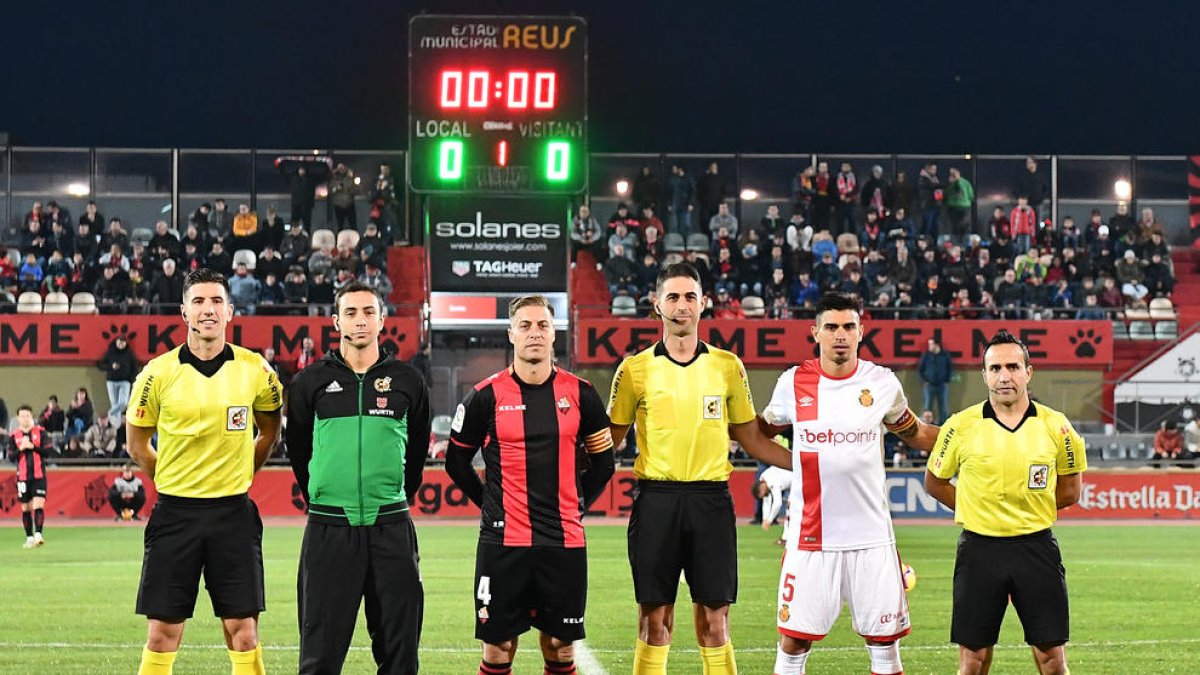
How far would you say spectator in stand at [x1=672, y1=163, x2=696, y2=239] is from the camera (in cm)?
3309

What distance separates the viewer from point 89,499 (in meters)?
26.1

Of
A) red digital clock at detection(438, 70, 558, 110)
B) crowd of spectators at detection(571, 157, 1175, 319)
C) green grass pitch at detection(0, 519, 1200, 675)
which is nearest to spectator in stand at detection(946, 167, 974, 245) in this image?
crowd of spectators at detection(571, 157, 1175, 319)

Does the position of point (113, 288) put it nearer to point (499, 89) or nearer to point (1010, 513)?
point (499, 89)

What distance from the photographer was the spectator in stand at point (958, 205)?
33.7 metres

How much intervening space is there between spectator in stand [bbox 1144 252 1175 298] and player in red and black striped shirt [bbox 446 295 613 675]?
2683 centimetres

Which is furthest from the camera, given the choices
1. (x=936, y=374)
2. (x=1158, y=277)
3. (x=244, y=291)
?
(x=1158, y=277)

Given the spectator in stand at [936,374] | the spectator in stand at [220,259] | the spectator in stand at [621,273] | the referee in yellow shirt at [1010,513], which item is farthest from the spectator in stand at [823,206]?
the referee in yellow shirt at [1010,513]

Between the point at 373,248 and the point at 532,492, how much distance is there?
77.9 ft

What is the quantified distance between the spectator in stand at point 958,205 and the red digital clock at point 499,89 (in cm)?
1198

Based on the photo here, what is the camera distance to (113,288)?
98.4ft

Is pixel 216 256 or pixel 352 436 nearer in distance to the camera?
pixel 352 436

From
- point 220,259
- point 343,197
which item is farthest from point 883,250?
point 220,259

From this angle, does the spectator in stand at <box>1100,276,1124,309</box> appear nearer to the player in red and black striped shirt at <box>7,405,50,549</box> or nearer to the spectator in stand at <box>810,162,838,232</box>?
the spectator in stand at <box>810,162,838,232</box>

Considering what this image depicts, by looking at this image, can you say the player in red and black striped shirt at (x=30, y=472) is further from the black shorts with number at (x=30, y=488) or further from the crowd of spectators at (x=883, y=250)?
the crowd of spectators at (x=883, y=250)
